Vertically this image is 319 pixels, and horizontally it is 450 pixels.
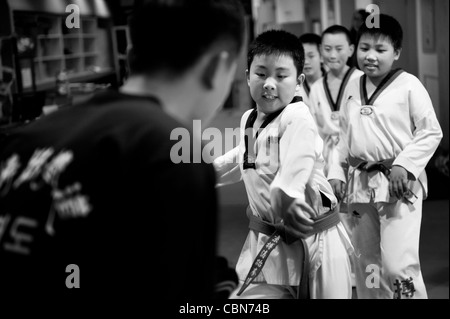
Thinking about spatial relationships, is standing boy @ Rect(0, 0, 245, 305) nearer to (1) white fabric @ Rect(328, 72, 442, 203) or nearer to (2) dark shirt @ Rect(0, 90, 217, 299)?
(2) dark shirt @ Rect(0, 90, 217, 299)

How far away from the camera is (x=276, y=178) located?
1.59 m

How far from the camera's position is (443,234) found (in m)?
3.16

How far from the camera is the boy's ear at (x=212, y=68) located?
86 centimetres

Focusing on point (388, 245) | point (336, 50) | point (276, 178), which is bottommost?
point (388, 245)

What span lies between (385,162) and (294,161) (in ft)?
1.64

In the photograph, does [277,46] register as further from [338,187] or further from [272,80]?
[338,187]

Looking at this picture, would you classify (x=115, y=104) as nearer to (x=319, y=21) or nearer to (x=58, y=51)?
(x=319, y=21)

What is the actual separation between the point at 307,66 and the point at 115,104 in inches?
77.5

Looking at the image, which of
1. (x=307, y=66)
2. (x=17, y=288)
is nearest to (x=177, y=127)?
(x=17, y=288)

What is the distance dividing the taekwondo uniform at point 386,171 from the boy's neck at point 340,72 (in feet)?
0.57

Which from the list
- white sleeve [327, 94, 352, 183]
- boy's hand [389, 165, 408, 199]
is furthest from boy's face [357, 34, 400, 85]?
boy's hand [389, 165, 408, 199]

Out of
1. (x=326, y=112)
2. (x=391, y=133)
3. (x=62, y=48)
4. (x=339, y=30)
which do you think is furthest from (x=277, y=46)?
(x=62, y=48)

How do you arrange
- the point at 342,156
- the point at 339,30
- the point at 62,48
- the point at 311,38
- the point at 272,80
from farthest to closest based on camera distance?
1. the point at 62,48
2. the point at 311,38
3. the point at 339,30
4. the point at 342,156
5. the point at 272,80

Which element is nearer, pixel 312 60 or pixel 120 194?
pixel 120 194
